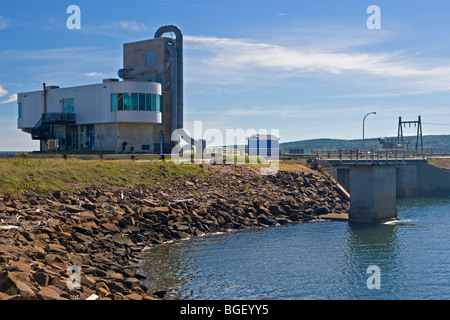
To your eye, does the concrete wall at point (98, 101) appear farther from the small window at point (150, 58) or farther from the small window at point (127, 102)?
the small window at point (150, 58)

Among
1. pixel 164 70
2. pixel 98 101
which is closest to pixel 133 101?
pixel 98 101

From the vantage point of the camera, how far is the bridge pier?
43219 millimetres

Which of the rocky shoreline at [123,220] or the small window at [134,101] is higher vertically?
the small window at [134,101]

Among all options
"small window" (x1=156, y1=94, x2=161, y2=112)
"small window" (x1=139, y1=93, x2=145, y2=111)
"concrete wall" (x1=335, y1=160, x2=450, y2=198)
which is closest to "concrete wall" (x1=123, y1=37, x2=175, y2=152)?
"small window" (x1=156, y1=94, x2=161, y2=112)

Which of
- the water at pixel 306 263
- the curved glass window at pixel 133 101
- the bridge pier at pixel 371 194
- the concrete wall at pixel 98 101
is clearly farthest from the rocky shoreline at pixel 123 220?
the curved glass window at pixel 133 101

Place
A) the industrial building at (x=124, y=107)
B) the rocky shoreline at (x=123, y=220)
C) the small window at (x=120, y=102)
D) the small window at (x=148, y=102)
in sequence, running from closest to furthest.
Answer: the rocky shoreline at (x=123, y=220) → the small window at (x=120, y=102) → the industrial building at (x=124, y=107) → the small window at (x=148, y=102)

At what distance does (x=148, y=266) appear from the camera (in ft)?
86.1

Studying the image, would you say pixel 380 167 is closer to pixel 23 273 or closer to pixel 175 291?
pixel 175 291

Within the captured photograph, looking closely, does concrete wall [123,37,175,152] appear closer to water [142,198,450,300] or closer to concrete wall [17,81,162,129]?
concrete wall [17,81,162,129]

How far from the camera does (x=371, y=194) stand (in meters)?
43.2

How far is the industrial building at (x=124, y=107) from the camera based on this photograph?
201 ft

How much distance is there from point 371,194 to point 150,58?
3586cm
